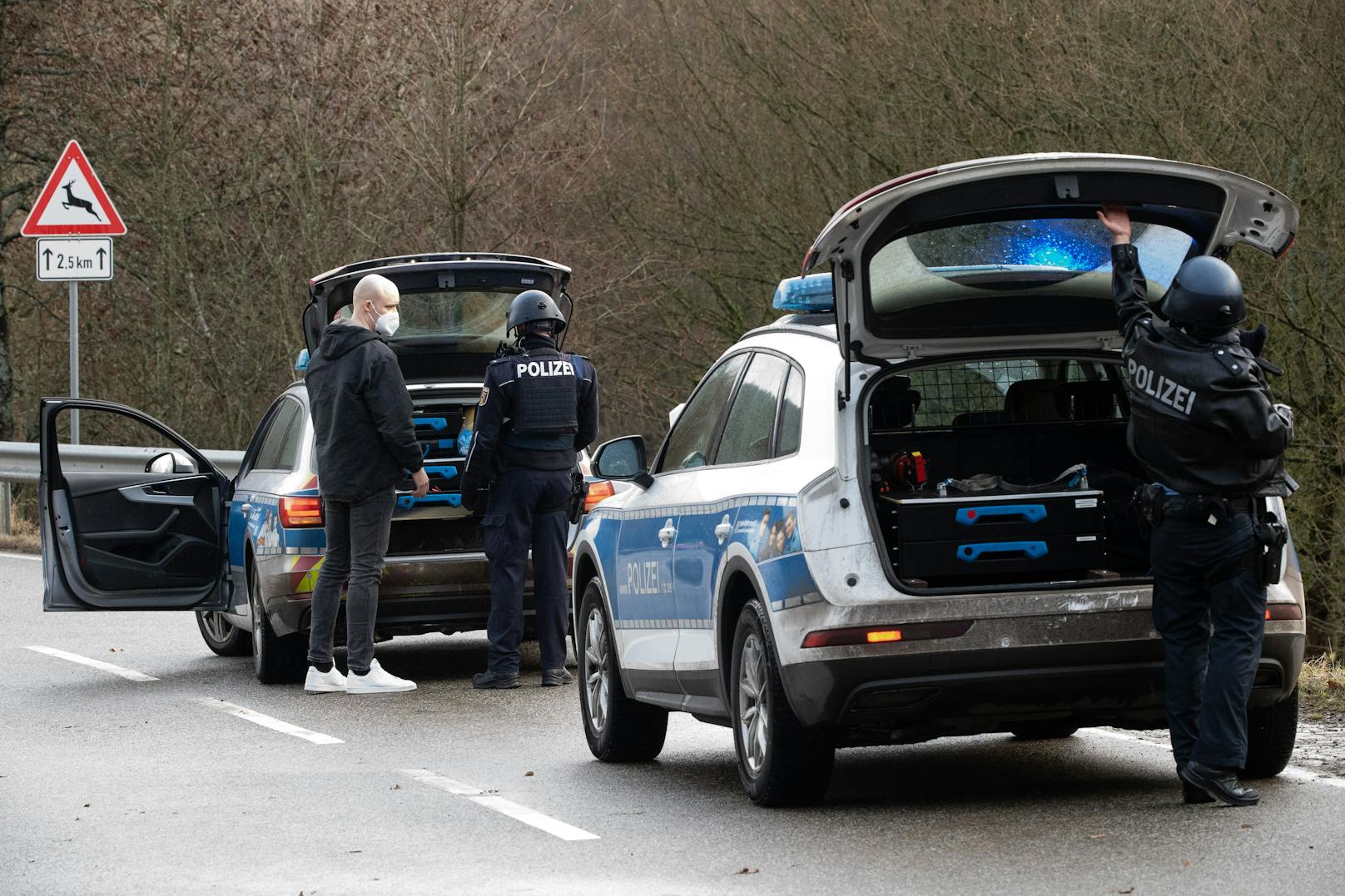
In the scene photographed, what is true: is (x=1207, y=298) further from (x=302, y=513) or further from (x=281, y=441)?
(x=281, y=441)

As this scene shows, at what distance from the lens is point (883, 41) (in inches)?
810

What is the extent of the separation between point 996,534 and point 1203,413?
2.68ft

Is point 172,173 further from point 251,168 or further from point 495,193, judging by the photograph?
point 495,193

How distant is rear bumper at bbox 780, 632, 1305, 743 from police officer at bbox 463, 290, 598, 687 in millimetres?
4214

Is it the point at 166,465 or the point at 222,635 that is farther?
the point at 222,635

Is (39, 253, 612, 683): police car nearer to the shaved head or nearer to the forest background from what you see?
the shaved head

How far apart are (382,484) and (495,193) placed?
12.3 m

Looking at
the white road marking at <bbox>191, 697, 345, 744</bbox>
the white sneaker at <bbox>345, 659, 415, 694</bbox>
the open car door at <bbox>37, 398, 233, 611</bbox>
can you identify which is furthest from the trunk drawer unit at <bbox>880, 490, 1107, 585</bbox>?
the open car door at <bbox>37, 398, 233, 611</bbox>

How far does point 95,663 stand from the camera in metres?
13.2

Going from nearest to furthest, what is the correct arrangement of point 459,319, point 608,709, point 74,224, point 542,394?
point 608,709, point 542,394, point 459,319, point 74,224

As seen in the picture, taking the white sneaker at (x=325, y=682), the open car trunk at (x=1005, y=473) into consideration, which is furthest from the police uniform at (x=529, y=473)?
the open car trunk at (x=1005, y=473)

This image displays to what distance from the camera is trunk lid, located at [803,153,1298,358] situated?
738cm

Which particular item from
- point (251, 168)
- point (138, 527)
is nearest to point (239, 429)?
point (251, 168)

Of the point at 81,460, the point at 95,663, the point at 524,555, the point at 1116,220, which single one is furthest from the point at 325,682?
the point at 81,460
